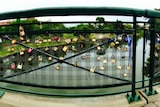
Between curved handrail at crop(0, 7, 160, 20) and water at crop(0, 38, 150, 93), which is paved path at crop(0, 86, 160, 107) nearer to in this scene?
water at crop(0, 38, 150, 93)

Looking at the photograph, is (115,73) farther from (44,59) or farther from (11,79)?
(11,79)

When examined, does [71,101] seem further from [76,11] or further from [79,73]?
[76,11]

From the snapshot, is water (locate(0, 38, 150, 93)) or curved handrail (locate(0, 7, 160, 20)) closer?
curved handrail (locate(0, 7, 160, 20))

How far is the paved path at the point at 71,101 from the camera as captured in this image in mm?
2806

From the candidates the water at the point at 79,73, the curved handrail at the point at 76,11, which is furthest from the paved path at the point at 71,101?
the curved handrail at the point at 76,11

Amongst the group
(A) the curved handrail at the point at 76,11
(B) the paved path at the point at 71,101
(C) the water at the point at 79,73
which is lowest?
(B) the paved path at the point at 71,101

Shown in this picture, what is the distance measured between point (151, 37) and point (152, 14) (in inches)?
12.3

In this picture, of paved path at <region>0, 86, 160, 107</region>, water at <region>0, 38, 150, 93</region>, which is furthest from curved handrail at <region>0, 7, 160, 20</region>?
paved path at <region>0, 86, 160, 107</region>

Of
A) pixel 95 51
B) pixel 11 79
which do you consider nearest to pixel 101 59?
pixel 95 51

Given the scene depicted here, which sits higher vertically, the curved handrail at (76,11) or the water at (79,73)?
the curved handrail at (76,11)

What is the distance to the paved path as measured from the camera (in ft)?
9.21

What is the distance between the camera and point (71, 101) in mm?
2938

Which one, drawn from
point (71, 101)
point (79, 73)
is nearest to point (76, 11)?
point (71, 101)

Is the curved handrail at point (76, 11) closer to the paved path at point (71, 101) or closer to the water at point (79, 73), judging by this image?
the water at point (79, 73)
